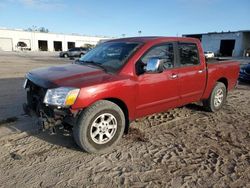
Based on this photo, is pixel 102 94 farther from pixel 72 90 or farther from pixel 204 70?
pixel 204 70

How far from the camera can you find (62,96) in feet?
12.7

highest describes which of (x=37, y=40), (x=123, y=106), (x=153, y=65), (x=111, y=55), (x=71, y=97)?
(x=37, y=40)

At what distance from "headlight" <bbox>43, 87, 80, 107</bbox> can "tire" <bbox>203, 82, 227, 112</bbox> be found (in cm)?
376

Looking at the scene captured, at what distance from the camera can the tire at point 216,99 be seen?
252 inches

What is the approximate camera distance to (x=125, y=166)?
3840 mm

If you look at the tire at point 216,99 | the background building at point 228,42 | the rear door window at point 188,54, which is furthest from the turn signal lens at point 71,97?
the background building at point 228,42

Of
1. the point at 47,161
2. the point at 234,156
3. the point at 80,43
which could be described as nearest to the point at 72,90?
the point at 47,161

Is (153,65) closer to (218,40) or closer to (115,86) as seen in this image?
(115,86)

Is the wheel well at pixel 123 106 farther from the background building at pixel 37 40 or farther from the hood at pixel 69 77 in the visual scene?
the background building at pixel 37 40

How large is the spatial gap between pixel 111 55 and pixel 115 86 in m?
1.00

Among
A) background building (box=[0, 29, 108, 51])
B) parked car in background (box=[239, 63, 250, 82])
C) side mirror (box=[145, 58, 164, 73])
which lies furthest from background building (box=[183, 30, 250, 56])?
side mirror (box=[145, 58, 164, 73])

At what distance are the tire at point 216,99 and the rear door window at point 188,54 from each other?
1060mm

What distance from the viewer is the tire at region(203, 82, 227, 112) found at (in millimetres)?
6398

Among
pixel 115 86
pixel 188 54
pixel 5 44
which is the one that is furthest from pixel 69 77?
pixel 5 44
